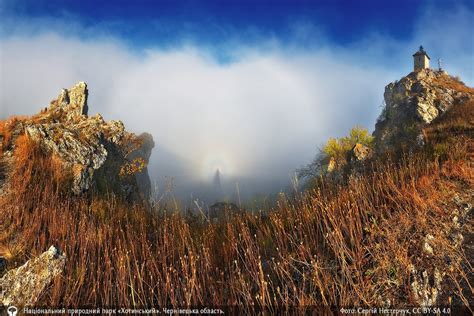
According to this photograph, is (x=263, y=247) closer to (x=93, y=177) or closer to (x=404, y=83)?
(x=93, y=177)

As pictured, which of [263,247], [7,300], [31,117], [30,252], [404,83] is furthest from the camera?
[404,83]

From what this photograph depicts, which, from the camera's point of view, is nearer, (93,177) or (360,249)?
(360,249)

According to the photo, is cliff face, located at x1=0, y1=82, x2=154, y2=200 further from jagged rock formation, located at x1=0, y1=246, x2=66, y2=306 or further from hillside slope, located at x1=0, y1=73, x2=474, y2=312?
jagged rock formation, located at x1=0, y1=246, x2=66, y2=306

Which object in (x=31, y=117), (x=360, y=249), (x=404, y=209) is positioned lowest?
(x=360, y=249)

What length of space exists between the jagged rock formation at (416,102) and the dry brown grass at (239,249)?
52.2 feet

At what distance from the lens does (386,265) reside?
4.62 m

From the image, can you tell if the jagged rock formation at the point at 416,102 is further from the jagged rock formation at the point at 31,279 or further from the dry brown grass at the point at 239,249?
the jagged rock formation at the point at 31,279

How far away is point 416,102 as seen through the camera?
2448 cm

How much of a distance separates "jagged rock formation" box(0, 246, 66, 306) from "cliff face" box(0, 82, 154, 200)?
4.51 metres

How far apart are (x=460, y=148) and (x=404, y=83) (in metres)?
22.5

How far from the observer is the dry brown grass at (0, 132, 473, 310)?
4.11 meters

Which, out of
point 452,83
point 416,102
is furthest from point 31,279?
point 452,83

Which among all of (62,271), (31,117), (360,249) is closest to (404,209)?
(360,249)

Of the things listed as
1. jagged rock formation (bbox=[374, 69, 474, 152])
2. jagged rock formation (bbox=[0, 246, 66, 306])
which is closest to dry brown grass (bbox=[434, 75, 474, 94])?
jagged rock formation (bbox=[374, 69, 474, 152])
